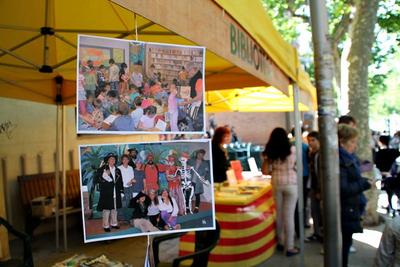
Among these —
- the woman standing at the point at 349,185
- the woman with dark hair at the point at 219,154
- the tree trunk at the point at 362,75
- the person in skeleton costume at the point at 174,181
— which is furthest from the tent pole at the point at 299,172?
the person in skeleton costume at the point at 174,181

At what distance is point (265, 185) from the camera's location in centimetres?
630

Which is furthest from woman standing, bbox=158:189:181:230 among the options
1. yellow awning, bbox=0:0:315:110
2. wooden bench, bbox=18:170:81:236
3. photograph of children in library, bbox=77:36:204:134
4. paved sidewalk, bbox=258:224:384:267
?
wooden bench, bbox=18:170:81:236

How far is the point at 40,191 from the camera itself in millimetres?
7070

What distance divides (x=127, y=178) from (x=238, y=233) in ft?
11.1

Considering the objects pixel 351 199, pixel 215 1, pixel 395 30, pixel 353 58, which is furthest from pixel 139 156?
pixel 395 30

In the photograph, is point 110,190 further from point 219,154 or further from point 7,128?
point 7,128

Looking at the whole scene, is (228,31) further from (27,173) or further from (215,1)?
(27,173)

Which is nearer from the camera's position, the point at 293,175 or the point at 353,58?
the point at 293,175

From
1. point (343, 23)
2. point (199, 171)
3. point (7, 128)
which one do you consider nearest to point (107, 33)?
point (199, 171)

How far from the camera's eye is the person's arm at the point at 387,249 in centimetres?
344

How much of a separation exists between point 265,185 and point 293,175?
0.72m

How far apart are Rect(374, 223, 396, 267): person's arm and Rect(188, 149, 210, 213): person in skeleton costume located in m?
2.12

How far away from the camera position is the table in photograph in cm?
506

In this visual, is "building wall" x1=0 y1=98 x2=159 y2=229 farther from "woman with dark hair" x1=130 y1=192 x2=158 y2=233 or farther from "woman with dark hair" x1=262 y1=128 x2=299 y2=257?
"woman with dark hair" x1=130 y1=192 x2=158 y2=233
